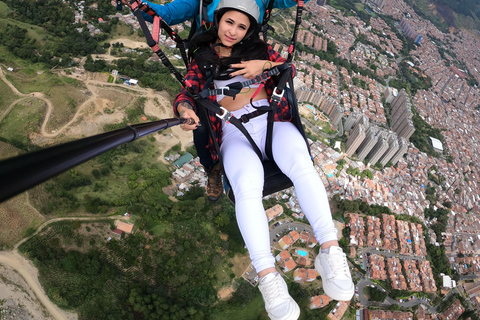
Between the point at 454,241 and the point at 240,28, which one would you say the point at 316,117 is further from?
the point at 240,28

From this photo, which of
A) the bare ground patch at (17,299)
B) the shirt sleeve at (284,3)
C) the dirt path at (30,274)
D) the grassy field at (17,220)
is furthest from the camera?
the grassy field at (17,220)

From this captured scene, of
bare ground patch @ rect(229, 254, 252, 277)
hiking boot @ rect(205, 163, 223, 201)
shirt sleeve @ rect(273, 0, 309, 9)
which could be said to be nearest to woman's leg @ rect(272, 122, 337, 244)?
shirt sleeve @ rect(273, 0, 309, 9)

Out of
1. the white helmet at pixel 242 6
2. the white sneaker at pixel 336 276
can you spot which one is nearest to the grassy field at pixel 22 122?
the white helmet at pixel 242 6

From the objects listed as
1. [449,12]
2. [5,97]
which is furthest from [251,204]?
[449,12]

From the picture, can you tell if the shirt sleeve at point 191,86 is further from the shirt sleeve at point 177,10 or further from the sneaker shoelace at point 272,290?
the sneaker shoelace at point 272,290

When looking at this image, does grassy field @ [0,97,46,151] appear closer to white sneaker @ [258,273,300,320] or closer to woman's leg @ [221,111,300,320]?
woman's leg @ [221,111,300,320]

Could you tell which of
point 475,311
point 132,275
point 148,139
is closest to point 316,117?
point 148,139
